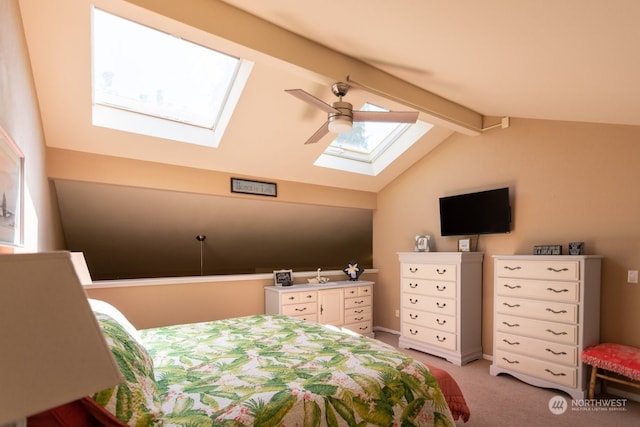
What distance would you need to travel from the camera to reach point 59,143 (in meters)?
3.24

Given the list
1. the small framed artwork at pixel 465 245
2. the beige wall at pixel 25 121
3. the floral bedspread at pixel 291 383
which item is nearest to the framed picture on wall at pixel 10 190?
the beige wall at pixel 25 121

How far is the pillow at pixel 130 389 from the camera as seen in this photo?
1223 mm

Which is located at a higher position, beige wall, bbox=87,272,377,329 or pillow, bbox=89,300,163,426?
pillow, bbox=89,300,163,426

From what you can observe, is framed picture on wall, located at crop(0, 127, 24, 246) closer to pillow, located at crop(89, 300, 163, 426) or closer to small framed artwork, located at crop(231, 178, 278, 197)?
pillow, located at crop(89, 300, 163, 426)

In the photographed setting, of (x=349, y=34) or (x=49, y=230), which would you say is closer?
(x=349, y=34)

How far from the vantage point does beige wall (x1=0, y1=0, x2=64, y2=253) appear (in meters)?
1.65

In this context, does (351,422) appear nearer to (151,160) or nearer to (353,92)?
(353,92)

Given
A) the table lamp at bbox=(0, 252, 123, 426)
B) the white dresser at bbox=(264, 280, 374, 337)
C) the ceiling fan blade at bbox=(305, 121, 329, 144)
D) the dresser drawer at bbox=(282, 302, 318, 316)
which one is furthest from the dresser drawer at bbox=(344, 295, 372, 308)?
the table lamp at bbox=(0, 252, 123, 426)

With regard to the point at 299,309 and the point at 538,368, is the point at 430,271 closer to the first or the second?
the point at 538,368

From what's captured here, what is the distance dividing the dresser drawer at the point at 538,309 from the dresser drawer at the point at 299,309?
2.17 m

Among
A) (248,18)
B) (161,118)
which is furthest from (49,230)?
(248,18)

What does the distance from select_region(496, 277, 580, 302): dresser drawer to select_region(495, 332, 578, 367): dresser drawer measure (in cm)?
43

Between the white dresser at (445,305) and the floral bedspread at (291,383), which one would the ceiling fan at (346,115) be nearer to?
the floral bedspread at (291,383)

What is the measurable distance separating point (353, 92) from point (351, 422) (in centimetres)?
263
